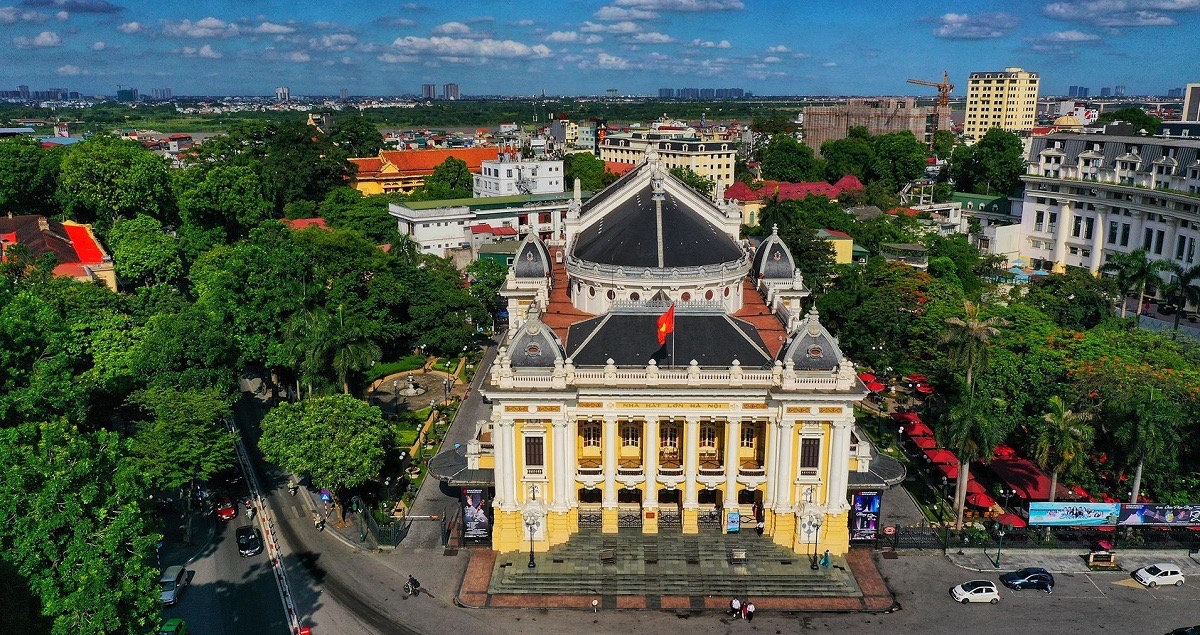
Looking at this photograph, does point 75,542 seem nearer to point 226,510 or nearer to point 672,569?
point 226,510

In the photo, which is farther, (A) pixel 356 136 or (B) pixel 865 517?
(A) pixel 356 136

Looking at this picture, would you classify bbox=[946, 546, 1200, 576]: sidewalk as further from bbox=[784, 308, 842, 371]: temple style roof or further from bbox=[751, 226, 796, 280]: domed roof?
bbox=[751, 226, 796, 280]: domed roof

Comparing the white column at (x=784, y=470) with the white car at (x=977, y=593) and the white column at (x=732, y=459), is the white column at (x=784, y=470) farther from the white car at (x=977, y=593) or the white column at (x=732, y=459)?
the white car at (x=977, y=593)

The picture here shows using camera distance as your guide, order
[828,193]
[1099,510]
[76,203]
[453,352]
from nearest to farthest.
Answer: [1099,510]
[453,352]
[76,203]
[828,193]

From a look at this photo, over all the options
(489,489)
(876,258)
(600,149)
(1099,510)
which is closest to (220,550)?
(489,489)

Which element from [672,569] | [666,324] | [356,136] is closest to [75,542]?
[672,569]

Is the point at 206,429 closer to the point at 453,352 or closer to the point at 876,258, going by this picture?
the point at 453,352

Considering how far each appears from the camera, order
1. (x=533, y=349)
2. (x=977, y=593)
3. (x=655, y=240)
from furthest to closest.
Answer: (x=655, y=240) < (x=533, y=349) < (x=977, y=593)
